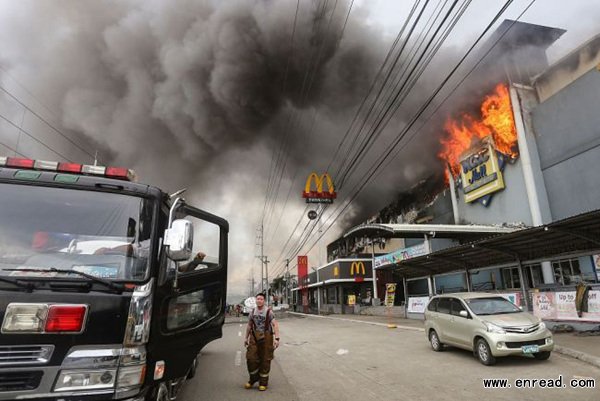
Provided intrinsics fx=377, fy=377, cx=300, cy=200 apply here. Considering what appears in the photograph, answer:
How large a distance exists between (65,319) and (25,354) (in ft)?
1.09

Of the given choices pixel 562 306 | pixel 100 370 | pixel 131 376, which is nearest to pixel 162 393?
pixel 131 376

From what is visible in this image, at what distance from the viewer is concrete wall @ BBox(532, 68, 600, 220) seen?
1988cm

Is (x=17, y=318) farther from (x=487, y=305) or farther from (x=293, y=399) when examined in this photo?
(x=487, y=305)

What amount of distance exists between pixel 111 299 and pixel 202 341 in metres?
2.04

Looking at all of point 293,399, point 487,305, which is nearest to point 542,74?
point 487,305

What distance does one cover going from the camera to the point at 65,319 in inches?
112

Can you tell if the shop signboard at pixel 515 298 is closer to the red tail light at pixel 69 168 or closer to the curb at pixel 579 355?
the curb at pixel 579 355

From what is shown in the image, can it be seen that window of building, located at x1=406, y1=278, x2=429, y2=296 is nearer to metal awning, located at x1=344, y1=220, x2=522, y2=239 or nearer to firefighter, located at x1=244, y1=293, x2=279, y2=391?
metal awning, located at x1=344, y1=220, x2=522, y2=239

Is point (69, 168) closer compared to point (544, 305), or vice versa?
point (69, 168)

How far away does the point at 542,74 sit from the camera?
2491 centimetres

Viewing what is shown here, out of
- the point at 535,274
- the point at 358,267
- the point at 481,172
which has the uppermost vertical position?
the point at 481,172

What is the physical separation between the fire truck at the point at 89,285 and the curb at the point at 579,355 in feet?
25.5

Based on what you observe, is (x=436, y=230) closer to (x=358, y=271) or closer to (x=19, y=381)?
(x=358, y=271)

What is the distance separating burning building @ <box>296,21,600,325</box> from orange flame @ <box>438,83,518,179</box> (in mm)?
82
